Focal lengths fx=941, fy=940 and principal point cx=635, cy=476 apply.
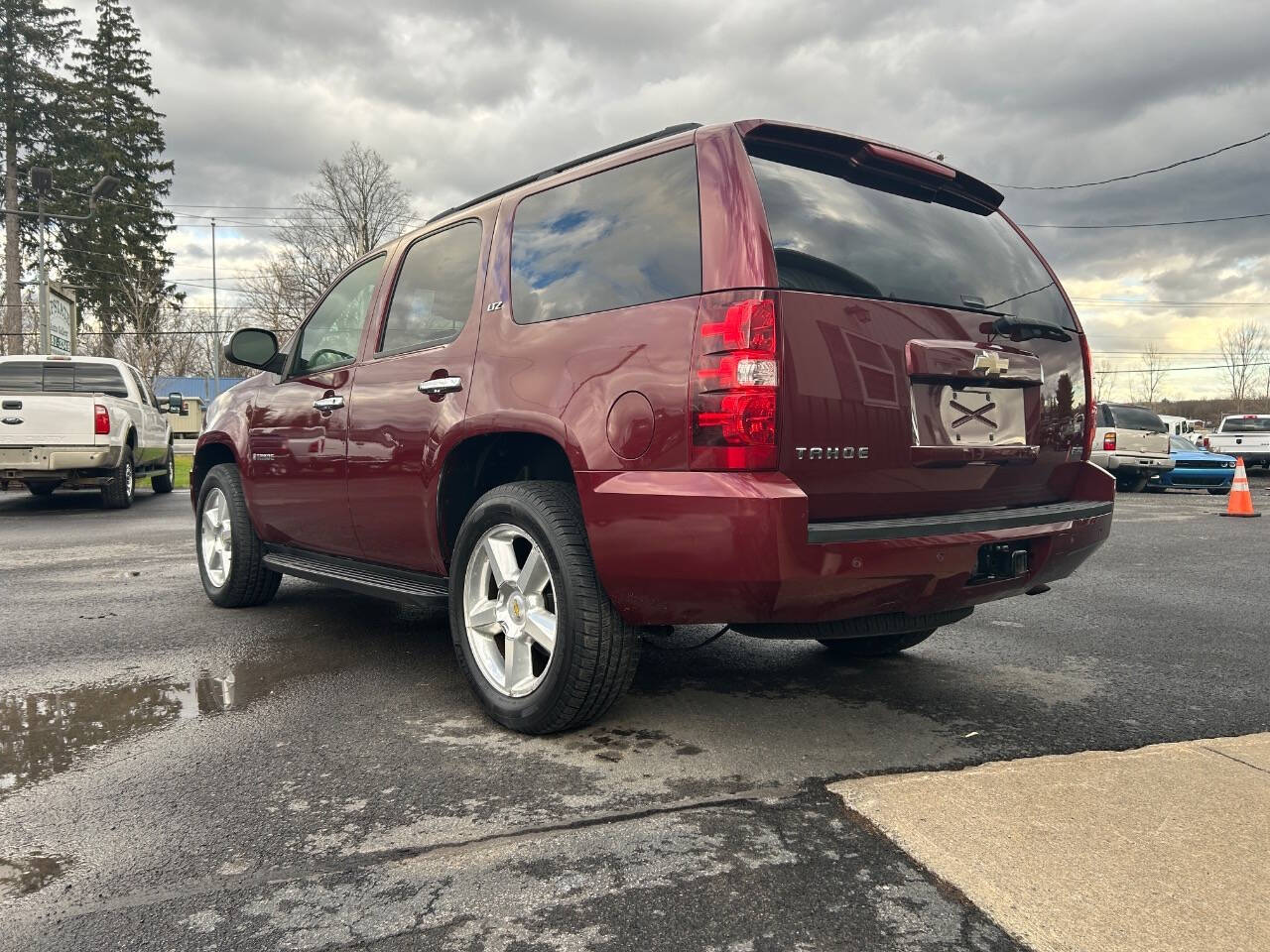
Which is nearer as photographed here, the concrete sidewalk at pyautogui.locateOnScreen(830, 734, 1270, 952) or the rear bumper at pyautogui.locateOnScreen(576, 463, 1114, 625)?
the concrete sidewalk at pyautogui.locateOnScreen(830, 734, 1270, 952)

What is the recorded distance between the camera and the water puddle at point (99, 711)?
287cm

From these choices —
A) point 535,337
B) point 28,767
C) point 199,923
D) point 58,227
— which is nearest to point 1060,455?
point 535,337

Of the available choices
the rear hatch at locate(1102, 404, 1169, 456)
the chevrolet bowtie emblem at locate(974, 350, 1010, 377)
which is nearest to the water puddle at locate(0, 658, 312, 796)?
the chevrolet bowtie emblem at locate(974, 350, 1010, 377)

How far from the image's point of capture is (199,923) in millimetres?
1900

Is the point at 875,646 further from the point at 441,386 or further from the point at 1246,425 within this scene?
the point at 1246,425

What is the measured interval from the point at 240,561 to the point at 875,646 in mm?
3299

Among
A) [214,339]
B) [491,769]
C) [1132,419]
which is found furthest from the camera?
[214,339]

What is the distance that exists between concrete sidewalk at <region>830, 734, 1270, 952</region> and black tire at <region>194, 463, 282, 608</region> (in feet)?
11.8

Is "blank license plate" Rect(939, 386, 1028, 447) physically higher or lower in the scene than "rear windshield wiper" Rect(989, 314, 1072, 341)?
lower

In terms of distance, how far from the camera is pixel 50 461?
1065 centimetres

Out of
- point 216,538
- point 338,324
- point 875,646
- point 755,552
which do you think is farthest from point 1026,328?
point 216,538

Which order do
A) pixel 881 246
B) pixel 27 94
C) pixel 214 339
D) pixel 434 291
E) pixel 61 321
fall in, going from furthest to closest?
pixel 214 339
pixel 27 94
pixel 61 321
pixel 434 291
pixel 881 246

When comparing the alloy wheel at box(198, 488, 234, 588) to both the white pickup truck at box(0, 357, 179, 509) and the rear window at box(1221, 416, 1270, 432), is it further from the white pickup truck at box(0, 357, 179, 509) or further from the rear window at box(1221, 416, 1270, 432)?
the rear window at box(1221, 416, 1270, 432)

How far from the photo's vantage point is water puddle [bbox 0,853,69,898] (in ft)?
6.77
